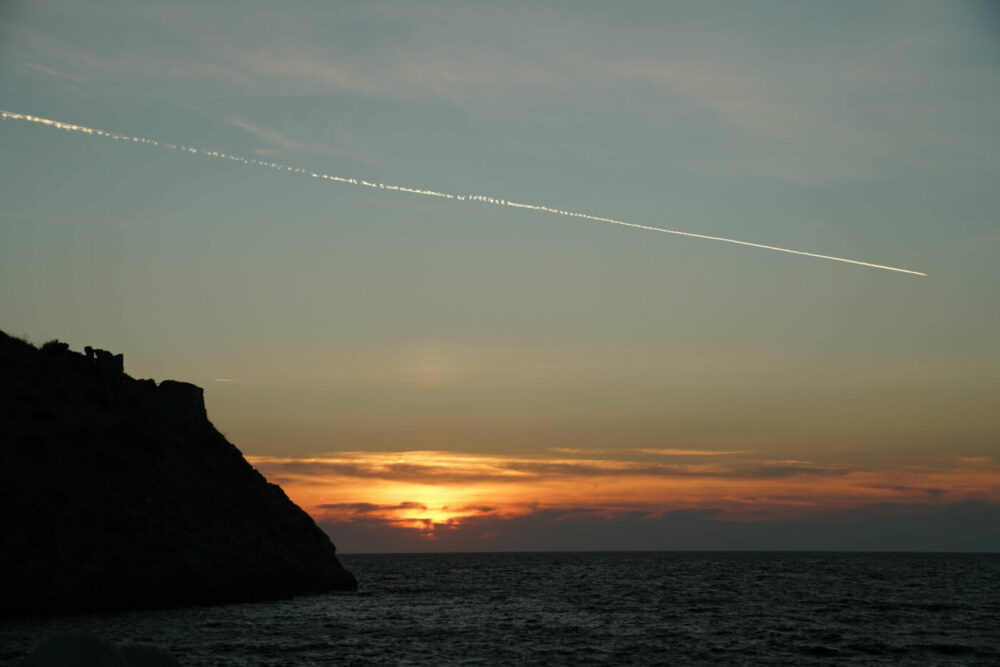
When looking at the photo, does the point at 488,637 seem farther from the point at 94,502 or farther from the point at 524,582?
the point at 524,582

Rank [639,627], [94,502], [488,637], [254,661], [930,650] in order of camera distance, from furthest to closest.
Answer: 1. [94,502]
2. [639,627]
3. [488,637]
4. [930,650]
5. [254,661]

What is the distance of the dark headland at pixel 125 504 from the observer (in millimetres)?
56269

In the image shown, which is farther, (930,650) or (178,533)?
(178,533)

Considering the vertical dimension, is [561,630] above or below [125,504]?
below

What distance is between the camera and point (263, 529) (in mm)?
76312

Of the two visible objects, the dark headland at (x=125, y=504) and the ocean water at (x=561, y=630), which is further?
the dark headland at (x=125, y=504)

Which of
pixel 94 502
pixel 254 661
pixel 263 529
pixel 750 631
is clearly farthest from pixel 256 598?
pixel 750 631

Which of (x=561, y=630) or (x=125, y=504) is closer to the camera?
(x=561, y=630)

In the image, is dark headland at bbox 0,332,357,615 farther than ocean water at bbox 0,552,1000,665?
Yes

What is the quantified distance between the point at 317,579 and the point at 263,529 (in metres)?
8.25

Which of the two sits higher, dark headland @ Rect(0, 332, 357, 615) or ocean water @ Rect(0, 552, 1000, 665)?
dark headland @ Rect(0, 332, 357, 615)

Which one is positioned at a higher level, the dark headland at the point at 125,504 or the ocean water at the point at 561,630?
the dark headland at the point at 125,504

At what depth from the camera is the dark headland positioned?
56.3 meters

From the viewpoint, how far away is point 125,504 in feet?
209
